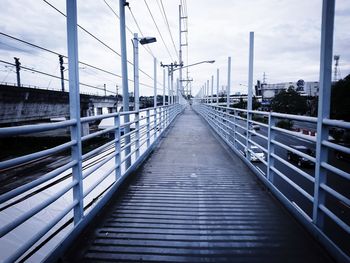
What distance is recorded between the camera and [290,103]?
198 feet

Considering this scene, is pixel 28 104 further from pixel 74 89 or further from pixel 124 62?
pixel 74 89

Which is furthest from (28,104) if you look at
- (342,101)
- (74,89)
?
(342,101)

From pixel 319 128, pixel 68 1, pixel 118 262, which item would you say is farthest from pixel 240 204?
pixel 68 1

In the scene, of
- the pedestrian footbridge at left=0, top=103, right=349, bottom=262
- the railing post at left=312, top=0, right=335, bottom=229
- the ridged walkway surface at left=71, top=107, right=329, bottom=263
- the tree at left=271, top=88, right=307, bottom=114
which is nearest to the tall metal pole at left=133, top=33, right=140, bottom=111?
the pedestrian footbridge at left=0, top=103, right=349, bottom=262

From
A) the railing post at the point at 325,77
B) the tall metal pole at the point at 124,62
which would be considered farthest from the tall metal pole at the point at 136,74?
the railing post at the point at 325,77

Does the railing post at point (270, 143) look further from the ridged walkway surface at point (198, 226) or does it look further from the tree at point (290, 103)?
the tree at point (290, 103)

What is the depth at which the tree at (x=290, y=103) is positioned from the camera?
2344 inches

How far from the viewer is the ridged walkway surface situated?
90.4 inches

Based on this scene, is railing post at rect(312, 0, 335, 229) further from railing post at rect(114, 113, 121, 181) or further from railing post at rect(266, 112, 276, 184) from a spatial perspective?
railing post at rect(114, 113, 121, 181)

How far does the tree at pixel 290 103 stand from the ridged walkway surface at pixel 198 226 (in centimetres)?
6155

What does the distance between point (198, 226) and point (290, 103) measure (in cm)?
6423

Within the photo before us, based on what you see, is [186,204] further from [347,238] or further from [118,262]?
[347,238]

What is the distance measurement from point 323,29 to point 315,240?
2.08 metres

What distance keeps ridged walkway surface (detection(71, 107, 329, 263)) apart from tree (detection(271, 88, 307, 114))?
61.6 metres
